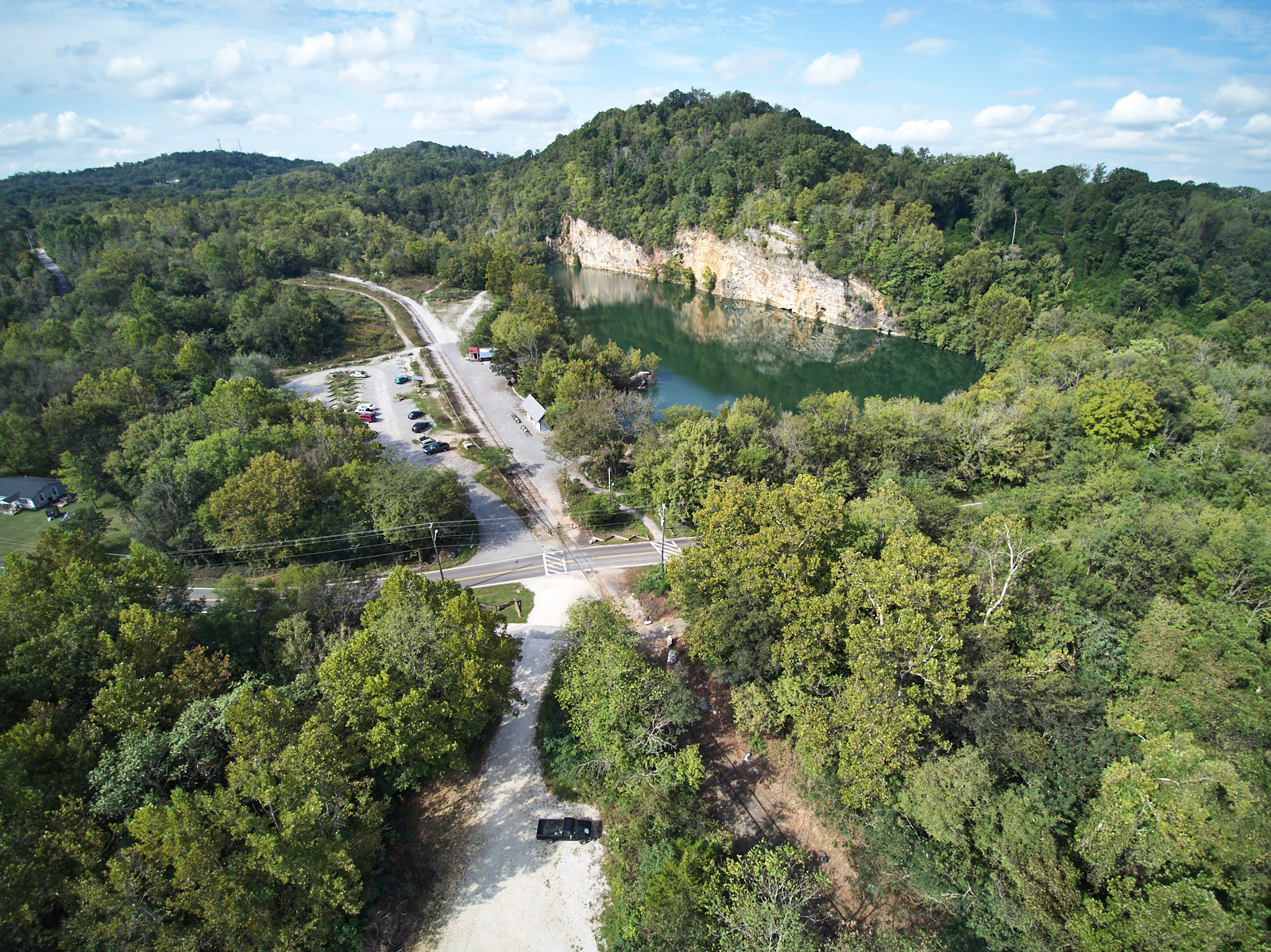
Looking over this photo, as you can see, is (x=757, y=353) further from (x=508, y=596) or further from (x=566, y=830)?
(x=566, y=830)

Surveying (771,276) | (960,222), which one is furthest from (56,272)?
(960,222)

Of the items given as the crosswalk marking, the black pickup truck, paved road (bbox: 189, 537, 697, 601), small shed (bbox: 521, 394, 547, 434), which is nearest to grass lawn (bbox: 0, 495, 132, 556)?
paved road (bbox: 189, 537, 697, 601)

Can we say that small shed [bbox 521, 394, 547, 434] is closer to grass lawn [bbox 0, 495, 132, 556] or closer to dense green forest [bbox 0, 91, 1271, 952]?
dense green forest [bbox 0, 91, 1271, 952]

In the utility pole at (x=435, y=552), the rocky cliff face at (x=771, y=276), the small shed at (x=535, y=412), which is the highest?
the rocky cliff face at (x=771, y=276)

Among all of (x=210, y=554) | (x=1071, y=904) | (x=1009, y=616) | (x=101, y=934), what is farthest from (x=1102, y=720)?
(x=210, y=554)

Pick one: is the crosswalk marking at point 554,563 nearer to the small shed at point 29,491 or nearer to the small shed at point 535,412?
the small shed at point 535,412

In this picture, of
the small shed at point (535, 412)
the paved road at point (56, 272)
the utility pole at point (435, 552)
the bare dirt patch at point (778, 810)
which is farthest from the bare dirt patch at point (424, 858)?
the paved road at point (56, 272)

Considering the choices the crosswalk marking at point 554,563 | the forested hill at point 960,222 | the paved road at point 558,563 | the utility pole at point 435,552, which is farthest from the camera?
the forested hill at point 960,222
